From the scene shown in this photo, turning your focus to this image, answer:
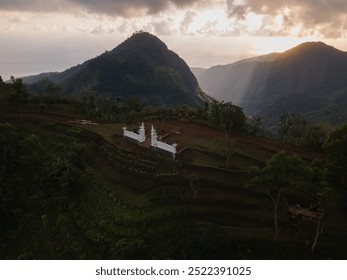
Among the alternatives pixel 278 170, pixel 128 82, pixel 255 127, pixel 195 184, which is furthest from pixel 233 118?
pixel 128 82

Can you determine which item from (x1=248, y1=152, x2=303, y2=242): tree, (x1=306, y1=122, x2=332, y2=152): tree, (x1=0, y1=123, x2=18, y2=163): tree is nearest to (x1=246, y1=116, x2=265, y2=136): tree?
A: (x1=306, y1=122, x2=332, y2=152): tree

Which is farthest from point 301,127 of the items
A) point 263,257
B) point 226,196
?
point 263,257

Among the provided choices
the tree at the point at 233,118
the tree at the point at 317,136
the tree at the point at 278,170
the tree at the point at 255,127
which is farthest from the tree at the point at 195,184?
the tree at the point at 317,136

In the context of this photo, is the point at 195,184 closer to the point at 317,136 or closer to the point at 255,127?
the point at 317,136

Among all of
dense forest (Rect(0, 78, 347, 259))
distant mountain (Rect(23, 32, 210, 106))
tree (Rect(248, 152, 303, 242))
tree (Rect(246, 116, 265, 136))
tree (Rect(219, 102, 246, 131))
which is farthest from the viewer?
distant mountain (Rect(23, 32, 210, 106))

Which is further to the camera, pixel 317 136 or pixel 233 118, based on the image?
pixel 233 118

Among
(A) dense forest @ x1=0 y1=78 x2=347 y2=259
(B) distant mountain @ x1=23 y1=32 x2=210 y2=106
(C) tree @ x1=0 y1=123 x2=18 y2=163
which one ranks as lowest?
(A) dense forest @ x1=0 y1=78 x2=347 y2=259

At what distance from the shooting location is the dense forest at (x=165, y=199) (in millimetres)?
21250

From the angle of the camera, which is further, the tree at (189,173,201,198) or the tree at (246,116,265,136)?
the tree at (246,116,265,136)

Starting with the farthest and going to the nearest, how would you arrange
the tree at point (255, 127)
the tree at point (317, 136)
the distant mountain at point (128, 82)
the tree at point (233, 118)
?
the distant mountain at point (128, 82) → the tree at point (255, 127) → the tree at point (233, 118) → the tree at point (317, 136)

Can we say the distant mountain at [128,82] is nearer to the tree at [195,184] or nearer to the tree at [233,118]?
the tree at [233,118]

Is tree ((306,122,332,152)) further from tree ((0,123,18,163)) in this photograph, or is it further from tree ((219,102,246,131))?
tree ((0,123,18,163))

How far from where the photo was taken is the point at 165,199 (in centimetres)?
2638

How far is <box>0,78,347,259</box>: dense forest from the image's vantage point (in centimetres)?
2125
